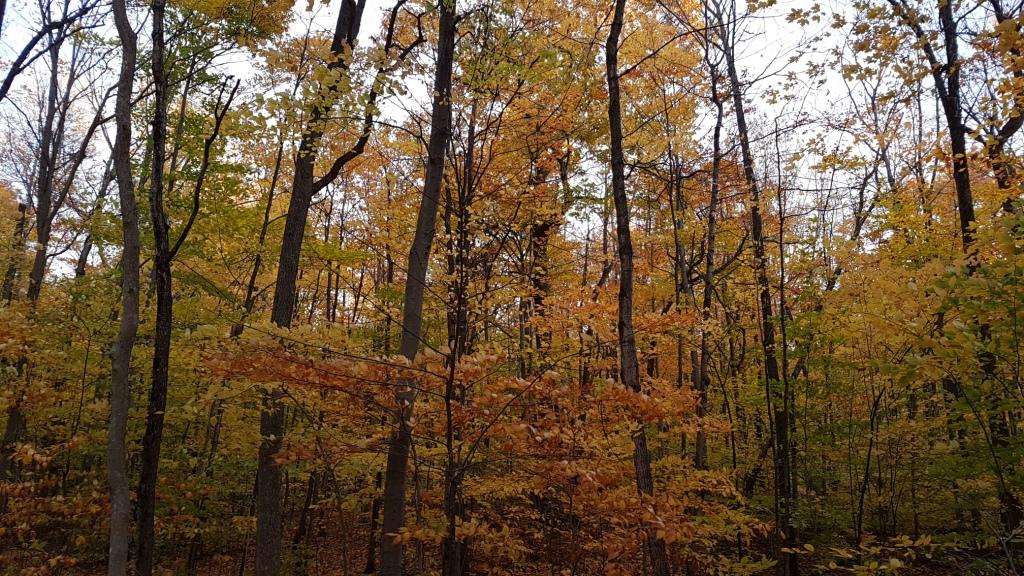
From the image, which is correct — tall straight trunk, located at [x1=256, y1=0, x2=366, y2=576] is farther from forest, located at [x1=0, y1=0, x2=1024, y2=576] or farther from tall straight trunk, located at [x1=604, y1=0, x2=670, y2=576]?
tall straight trunk, located at [x1=604, y1=0, x2=670, y2=576]

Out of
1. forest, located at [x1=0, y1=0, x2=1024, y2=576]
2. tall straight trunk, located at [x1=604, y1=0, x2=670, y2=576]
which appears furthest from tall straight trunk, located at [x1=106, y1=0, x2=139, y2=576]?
tall straight trunk, located at [x1=604, y1=0, x2=670, y2=576]

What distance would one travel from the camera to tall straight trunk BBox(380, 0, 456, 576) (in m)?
4.88

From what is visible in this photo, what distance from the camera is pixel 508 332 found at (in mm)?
9203

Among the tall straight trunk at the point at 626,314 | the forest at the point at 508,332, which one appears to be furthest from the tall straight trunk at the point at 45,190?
the tall straight trunk at the point at 626,314

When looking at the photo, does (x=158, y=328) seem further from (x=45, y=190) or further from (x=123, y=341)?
(x=45, y=190)

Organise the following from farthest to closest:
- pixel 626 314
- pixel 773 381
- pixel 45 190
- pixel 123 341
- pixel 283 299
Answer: pixel 45 190 < pixel 773 381 < pixel 283 299 < pixel 626 314 < pixel 123 341

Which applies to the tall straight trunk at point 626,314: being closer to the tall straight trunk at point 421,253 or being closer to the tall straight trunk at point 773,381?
the tall straight trunk at point 421,253

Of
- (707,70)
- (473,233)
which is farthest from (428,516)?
(707,70)

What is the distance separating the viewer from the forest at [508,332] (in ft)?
13.3

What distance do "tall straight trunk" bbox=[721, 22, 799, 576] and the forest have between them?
9 cm

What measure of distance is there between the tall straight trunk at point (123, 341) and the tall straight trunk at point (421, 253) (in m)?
2.44

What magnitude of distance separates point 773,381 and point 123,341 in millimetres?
7602

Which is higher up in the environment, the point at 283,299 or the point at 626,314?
the point at 283,299

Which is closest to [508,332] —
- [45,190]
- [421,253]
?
[421,253]
